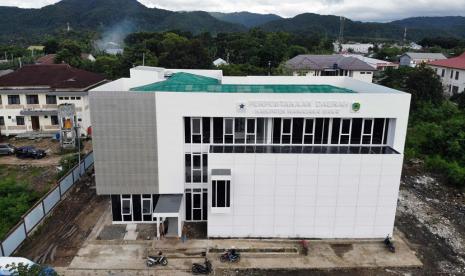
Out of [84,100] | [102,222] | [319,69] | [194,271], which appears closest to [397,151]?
[194,271]

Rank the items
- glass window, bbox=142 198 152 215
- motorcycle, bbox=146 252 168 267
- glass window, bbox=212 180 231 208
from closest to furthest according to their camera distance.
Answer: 1. motorcycle, bbox=146 252 168 267
2. glass window, bbox=212 180 231 208
3. glass window, bbox=142 198 152 215

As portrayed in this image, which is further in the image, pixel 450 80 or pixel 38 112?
pixel 450 80

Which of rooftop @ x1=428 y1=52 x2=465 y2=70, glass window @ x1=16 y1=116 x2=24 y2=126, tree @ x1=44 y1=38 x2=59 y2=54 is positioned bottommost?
glass window @ x1=16 y1=116 x2=24 y2=126

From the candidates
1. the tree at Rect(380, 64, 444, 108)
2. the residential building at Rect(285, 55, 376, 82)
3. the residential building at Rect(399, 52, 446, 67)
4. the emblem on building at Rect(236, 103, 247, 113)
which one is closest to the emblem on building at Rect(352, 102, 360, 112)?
the emblem on building at Rect(236, 103, 247, 113)

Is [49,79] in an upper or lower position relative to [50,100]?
upper

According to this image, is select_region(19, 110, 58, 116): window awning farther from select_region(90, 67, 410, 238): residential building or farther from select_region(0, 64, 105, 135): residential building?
select_region(90, 67, 410, 238): residential building

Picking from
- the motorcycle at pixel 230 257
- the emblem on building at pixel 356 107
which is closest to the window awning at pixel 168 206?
the motorcycle at pixel 230 257

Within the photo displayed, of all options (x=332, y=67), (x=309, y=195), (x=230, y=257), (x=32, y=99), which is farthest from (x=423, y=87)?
(x=32, y=99)

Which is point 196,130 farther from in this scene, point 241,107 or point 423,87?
Answer: point 423,87
